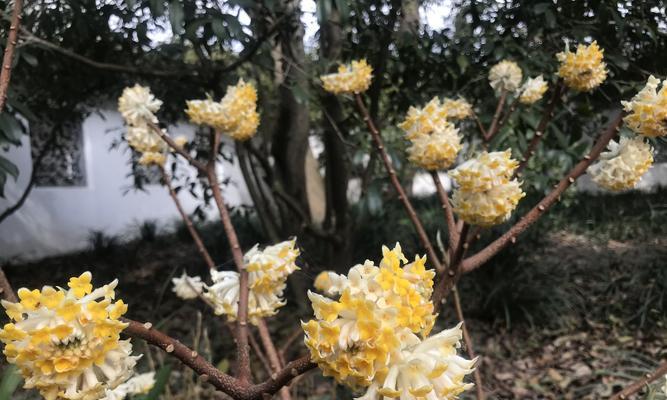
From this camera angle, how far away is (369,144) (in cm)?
280

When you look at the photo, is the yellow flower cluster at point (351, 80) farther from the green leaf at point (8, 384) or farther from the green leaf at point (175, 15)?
the green leaf at point (8, 384)

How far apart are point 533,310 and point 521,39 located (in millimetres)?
2074

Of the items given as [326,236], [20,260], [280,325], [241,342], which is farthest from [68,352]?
[20,260]

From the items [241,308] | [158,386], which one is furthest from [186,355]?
[158,386]

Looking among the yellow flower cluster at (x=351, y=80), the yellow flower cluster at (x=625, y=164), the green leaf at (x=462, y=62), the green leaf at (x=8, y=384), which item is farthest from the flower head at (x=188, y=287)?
the green leaf at (x=462, y=62)

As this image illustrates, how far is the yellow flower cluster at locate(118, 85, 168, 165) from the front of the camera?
3.94 feet

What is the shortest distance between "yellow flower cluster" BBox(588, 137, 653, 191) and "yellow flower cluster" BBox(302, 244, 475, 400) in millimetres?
608

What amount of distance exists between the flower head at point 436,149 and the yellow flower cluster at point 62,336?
683mm

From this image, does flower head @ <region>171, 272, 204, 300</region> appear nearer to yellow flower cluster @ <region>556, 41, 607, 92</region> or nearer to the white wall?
yellow flower cluster @ <region>556, 41, 607, 92</region>

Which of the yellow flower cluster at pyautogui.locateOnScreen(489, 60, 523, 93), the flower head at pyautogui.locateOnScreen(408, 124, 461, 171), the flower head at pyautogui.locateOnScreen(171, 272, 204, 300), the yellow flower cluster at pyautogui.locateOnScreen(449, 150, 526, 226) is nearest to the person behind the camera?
the yellow flower cluster at pyautogui.locateOnScreen(449, 150, 526, 226)

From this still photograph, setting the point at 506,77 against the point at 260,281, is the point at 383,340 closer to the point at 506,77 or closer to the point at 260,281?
the point at 260,281

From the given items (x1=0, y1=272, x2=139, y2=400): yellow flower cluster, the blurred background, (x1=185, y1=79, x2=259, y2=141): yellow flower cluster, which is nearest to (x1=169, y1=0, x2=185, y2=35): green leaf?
the blurred background

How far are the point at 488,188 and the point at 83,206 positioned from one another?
791 cm

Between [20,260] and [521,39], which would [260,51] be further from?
[20,260]
